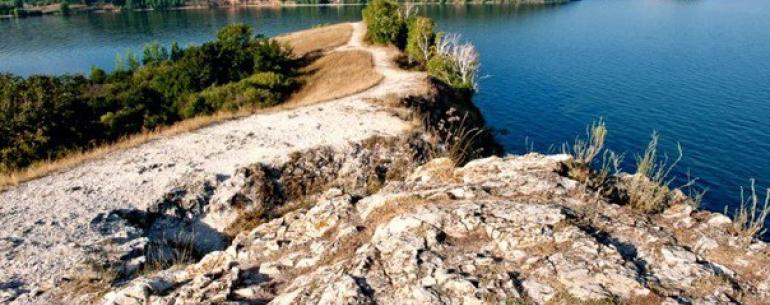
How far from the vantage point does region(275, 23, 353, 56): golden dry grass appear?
69188mm

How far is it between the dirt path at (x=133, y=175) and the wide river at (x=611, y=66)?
14.6 m

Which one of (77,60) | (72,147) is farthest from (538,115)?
(77,60)

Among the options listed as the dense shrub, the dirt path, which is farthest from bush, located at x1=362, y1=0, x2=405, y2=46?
the dirt path

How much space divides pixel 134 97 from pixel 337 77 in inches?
707

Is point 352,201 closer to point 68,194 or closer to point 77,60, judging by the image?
point 68,194

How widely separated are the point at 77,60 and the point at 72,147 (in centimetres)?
9226

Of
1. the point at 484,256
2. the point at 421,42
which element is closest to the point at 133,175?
the point at 484,256

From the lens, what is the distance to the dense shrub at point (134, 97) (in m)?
30.0

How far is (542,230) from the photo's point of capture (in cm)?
1134

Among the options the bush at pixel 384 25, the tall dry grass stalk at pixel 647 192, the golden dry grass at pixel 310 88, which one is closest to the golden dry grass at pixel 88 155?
the golden dry grass at pixel 310 88

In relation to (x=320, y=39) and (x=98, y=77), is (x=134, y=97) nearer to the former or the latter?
(x=98, y=77)

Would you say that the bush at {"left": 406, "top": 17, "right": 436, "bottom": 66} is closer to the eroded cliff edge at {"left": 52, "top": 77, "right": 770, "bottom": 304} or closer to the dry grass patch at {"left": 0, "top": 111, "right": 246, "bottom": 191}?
the dry grass patch at {"left": 0, "top": 111, "right": 246, "bottom": 191}

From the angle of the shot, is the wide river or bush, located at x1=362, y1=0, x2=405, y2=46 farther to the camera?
bush, located at x1=362, y1=0, x2=405, y2=46

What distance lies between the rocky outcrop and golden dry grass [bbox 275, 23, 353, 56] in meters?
53.9
